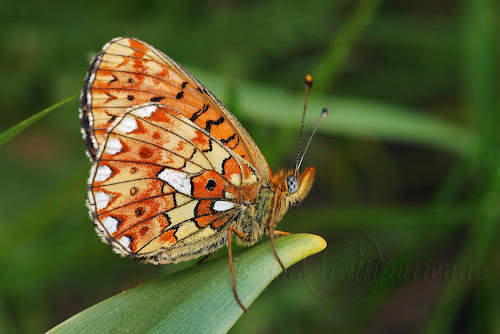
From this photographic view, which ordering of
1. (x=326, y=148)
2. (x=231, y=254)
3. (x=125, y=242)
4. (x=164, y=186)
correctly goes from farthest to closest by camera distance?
(x=326, y=148)
(x=164, y=186)
(x=125, y=242)
(x=231, y=254)

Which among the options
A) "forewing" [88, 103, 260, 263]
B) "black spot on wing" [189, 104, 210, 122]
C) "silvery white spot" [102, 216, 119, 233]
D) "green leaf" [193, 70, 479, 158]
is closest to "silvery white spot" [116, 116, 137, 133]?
"forewing" [88, 103, 260, 263]

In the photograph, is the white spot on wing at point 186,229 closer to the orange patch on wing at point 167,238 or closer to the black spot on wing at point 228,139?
the orange patch on wing at point 167,238

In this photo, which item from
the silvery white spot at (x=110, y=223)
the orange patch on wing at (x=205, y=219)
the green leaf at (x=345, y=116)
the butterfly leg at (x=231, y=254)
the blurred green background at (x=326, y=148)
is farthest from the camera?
the green leaf at (x=345, y=116)

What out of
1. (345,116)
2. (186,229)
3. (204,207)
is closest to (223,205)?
(204,207)

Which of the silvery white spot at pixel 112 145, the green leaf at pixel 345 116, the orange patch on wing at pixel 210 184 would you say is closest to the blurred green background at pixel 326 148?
the green leaf at pixel 345 116

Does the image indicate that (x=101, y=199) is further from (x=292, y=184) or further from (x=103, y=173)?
(x=292, y=184)

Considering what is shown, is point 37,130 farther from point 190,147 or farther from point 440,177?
point 440,177
